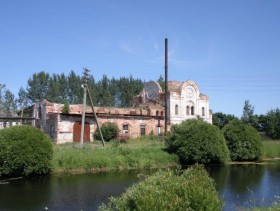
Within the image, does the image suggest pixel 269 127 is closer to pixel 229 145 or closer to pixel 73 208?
pixel 229 145

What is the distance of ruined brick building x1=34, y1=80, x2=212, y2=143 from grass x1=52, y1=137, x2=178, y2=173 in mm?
10743

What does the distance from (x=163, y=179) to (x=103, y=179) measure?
11.8m

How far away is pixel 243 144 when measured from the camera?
31047mm

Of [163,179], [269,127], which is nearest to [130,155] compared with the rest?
[163,179]

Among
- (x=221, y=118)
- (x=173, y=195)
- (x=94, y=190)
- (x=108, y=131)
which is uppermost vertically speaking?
(x=221, y=118)

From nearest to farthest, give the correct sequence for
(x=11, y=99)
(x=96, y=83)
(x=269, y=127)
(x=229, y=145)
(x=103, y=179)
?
(x=103, y=179), (x=229, y=145), (x=269, y=127), (x=11, y=99), (x=96, y=83)

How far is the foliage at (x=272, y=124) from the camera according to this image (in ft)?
164

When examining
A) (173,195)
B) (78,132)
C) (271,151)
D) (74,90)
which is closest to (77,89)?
(74,90)

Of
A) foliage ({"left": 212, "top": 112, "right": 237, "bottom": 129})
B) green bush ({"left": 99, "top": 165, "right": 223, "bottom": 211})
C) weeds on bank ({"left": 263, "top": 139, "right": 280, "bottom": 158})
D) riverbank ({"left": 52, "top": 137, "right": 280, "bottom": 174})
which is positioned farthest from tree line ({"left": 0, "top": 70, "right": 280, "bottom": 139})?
green bush ({"left": 99, "top": 165, "right": 223, "bottom": 211})

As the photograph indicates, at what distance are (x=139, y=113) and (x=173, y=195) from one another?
3776cm

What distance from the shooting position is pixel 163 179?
28.9 feet

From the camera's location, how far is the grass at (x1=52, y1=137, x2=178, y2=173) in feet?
74.2

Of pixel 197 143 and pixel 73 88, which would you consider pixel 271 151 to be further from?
pixel 73 88

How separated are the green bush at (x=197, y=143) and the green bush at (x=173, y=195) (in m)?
18.3
